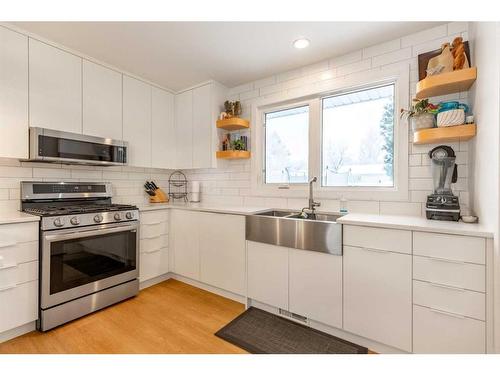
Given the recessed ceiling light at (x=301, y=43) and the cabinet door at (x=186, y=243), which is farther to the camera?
the cabinet door at (x=186, y=243)

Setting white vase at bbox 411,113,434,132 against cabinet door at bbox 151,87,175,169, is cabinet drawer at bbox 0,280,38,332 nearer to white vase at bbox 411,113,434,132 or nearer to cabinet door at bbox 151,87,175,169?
cabinet door at bbox 151,87,175,169

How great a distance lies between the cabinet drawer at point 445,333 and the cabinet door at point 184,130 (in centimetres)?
270

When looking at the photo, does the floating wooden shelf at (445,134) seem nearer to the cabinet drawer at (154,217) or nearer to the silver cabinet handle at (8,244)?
the cabinet drawer at (154,217)

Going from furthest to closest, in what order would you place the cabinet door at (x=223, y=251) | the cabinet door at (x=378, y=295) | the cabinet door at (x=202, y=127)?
the cabinet door at (x=202, y=127)
the cabinet door at (x=223, y=251)
the cabinet door at (x=378, y=295)

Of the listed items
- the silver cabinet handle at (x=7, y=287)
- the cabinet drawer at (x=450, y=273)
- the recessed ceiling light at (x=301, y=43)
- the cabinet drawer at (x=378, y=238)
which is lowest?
the silver cabinet handle at (x=7, y=287)

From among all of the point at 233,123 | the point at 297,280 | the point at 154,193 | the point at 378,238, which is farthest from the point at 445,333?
the point at 154,193

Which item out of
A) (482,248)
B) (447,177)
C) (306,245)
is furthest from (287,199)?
(482,248)

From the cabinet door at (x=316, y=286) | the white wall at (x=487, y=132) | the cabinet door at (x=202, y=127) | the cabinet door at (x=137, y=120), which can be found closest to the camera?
the white wall at (x=487, y=132)

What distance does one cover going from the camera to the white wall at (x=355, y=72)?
1.82 meters

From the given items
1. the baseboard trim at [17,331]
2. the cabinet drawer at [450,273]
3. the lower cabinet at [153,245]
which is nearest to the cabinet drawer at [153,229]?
the lower cabinet at [153,245]

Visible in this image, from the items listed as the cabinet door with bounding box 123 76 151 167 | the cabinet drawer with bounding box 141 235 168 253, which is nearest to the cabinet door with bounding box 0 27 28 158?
the cabinet door with bounding box 123 76 151 167
